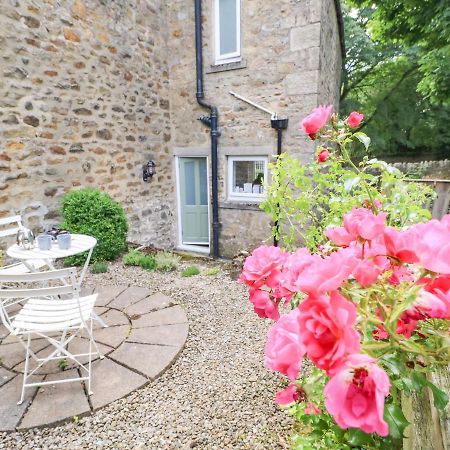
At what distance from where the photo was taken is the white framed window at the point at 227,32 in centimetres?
564

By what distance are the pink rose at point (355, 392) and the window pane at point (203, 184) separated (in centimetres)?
629

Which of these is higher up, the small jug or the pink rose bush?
the pink rose bush

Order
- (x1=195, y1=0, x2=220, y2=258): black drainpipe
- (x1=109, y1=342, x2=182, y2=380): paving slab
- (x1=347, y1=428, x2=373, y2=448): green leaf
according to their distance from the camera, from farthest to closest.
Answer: (x1=195, y1=0, x2=220, y2=258): black drainpipe
(x1=109, y1=342, x2=182, y2=380): paving slab
(x1=347, y1=428, x2=373, y2=448): green leaf

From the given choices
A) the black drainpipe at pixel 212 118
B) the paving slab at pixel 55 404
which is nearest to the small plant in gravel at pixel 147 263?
the paving slab at pixel 55 404

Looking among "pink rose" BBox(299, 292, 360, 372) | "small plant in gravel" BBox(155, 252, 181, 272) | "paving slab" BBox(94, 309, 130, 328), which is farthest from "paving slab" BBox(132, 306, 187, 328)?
"pink rose" BBox(299, 292, 360, 372)

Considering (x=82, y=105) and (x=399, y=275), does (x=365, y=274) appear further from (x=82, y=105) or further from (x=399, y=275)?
(x=82, y=105)

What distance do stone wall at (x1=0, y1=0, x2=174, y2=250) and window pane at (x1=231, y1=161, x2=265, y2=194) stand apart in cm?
149

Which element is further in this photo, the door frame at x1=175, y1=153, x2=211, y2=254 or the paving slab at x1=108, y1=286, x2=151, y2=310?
the door frame at x1=175, y1=153, x2=211, y2=254

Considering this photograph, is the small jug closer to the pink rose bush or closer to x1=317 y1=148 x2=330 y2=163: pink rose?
x1=317 y1=148 x2=330 y2=163: pink rose

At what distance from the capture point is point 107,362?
228 centimetres

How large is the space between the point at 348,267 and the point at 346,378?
0.18 m

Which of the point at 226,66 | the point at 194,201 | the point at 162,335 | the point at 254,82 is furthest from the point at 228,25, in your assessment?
the point at 162,335

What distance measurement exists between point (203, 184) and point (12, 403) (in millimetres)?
5255

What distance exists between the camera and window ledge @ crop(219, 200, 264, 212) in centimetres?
600
